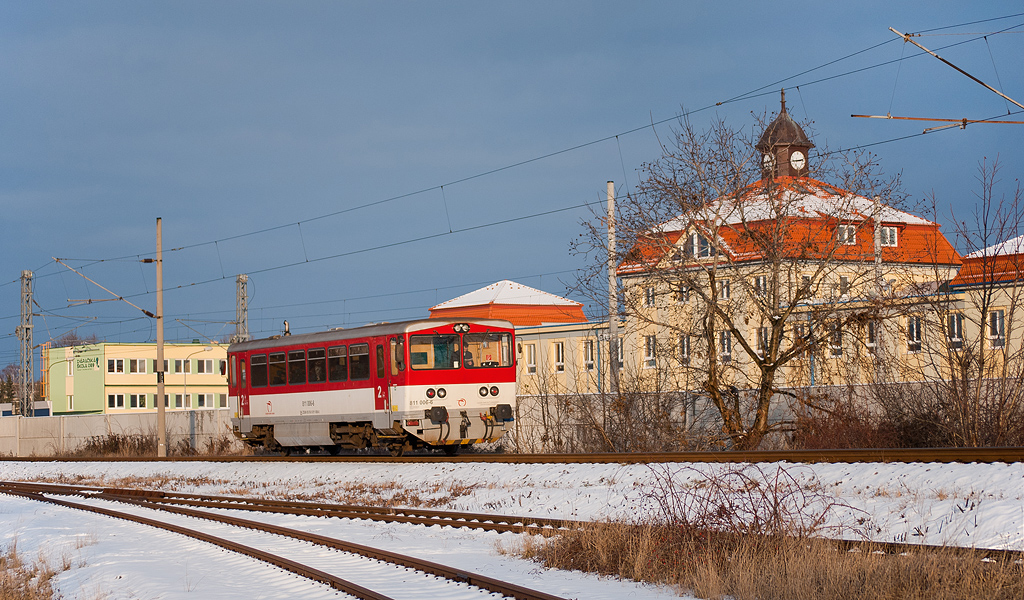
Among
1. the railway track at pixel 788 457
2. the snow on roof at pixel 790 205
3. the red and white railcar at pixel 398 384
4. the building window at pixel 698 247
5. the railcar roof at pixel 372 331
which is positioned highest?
the snow on roof at pixel 790 205

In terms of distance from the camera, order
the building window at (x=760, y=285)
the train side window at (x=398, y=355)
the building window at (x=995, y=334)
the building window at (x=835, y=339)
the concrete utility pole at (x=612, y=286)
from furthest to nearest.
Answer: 1. the train side window at (x=398, y=355)
2. the concrete utility pole at (x=612, y=286)
3. the building window at (x=760, y=285)
4. the building window at (x=835, y=339)
5. the building window at (x=995, y=334)

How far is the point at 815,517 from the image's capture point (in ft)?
36.7

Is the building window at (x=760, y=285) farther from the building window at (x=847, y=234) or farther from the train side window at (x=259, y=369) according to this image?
the train side window at (x=259, y=369)

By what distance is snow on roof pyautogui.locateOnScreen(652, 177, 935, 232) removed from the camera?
856 inches

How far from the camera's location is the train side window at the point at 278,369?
1043 inches

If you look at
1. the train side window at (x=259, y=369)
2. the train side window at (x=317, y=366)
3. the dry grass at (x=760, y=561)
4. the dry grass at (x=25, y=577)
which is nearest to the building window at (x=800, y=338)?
the dry grass at (x=760, y=561)

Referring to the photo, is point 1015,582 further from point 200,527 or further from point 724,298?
point 724,298

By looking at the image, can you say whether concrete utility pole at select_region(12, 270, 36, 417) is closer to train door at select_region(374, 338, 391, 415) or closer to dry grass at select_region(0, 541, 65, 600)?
train door at select_region(374, 338, 391, 415)

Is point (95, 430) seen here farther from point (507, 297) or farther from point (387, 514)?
point (507, 297)

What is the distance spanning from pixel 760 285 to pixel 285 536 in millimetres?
12718

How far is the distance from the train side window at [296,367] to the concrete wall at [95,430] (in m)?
10.6

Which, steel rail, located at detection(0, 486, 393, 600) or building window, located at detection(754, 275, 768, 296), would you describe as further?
building window, located at detection(754, 275, 768, 296)

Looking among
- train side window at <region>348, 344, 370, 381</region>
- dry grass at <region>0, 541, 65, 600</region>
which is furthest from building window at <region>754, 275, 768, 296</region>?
dry grass at <region>0, 541, 65, 600</region>

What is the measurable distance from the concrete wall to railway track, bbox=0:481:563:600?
49.9ft
